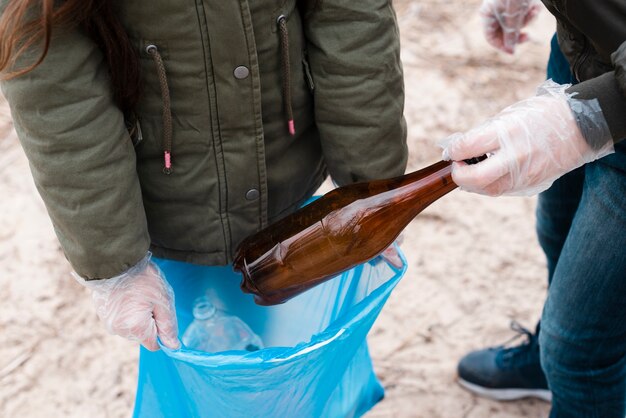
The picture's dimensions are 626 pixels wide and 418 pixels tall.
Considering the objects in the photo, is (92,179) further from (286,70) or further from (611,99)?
(611,99)

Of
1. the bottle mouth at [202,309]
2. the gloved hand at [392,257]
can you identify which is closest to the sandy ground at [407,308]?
the bottle mouth at [202,309]

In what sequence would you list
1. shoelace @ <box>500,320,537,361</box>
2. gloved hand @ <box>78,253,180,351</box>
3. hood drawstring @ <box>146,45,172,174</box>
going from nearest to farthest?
hood drawstring @ <box>146,45,172,174</box> < gloved hand @ <box>78,253,180,351</box> < shoelace @ <box>500,320,537,361</box>

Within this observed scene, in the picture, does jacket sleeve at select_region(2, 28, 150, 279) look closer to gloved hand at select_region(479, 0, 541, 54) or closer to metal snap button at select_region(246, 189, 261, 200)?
metal snap button at select_region(246, 189, 261, 200)

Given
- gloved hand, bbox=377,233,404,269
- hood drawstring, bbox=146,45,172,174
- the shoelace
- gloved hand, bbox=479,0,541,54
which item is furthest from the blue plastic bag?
gloved hand, bbox=479,0,541,54

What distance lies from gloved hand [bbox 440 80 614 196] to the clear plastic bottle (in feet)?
2.05

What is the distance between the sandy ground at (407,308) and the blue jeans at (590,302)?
437mm

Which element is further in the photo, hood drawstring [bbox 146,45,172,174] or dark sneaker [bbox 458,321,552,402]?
dark sneaker [bbox 458,321,552,402]

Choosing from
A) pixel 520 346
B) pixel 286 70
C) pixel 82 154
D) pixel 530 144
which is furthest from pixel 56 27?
pixel 520 346

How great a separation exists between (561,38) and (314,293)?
0.63 meters

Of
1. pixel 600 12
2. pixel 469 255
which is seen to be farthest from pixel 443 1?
pixel 600 12

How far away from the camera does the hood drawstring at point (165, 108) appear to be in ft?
3.55

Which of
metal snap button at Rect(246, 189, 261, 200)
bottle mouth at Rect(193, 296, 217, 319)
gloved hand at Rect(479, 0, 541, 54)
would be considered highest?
gloved hand at Rect(479, 0, 541, 54)

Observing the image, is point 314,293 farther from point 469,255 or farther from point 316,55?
point 469,255

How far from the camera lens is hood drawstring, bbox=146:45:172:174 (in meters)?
1.08
